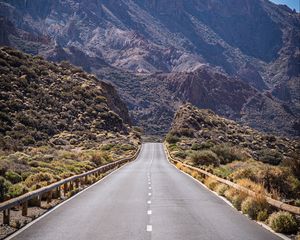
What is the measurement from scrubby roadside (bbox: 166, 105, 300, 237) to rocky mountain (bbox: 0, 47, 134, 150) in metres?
16.2

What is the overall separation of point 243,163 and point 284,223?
31.8 meters

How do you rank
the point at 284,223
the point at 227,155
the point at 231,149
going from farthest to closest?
the point at 231,149, the point at 227,155, the point at 284,223

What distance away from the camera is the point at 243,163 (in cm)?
4491

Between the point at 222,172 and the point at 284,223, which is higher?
the point at 222,172

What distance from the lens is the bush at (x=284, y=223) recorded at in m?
13.4

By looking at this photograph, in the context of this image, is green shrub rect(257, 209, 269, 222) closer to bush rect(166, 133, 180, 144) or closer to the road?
the road

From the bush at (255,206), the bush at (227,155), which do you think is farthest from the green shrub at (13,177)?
the bush at (227,155)

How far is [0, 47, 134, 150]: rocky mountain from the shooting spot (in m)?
72.4

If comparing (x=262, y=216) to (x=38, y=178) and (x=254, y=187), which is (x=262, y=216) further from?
(x=38, y=178)

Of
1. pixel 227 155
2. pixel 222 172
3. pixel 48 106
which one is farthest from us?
pixel 48 106

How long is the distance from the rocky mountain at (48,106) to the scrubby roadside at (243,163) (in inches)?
637

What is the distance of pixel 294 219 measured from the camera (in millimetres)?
13680

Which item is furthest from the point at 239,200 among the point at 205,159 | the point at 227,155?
the point at 227,155

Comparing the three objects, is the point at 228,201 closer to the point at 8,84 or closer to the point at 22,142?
the point at 22,142
